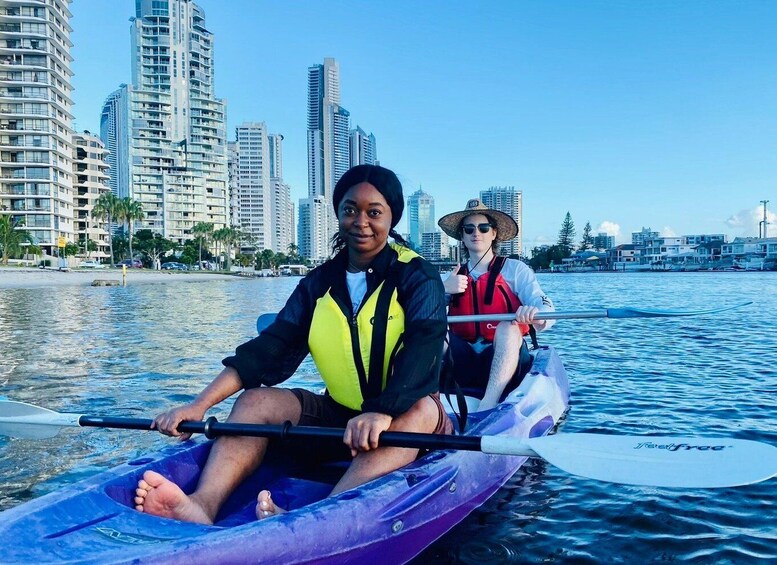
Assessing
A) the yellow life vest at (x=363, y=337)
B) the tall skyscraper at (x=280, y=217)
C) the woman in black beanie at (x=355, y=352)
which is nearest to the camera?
the woman in black beanie at (x=355, y=352)

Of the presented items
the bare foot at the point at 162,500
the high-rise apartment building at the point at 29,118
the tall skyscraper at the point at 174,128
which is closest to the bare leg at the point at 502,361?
the bare foot at the point at 162,500

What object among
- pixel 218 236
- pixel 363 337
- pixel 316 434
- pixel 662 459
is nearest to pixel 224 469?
pixel 316 434

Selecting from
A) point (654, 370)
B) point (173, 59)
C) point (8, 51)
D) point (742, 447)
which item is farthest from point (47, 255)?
point (742, 447)

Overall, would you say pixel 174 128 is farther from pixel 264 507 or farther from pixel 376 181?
pixel 264 507

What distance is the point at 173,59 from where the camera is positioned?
110250mm

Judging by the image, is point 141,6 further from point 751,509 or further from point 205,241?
point 751,509

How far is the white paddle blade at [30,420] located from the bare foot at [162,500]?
1150 millimetres

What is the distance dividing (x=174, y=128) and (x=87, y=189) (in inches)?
1376

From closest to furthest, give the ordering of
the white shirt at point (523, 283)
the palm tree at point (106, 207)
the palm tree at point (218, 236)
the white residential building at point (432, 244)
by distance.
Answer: the white shirt at point (523, 283), the white residential building at point (432, 244), the palm tree at point (106, 207), the palm tree at point (218, 236)

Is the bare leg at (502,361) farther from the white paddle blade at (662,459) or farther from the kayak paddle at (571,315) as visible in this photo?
the white paddle blade at (662,459)

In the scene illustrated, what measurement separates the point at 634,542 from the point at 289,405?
2127 millimetres

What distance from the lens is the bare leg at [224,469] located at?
2.70m

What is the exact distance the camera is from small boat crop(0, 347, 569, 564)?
2311 millimetres

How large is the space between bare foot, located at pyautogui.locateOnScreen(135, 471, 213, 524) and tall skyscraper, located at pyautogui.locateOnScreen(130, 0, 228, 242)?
105 m
